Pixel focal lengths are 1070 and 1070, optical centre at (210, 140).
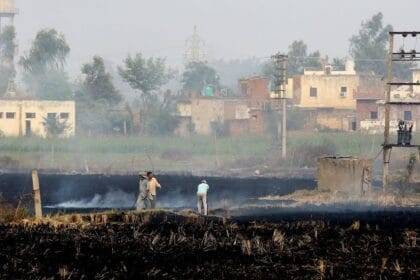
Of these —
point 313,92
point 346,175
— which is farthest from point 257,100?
point 346,175

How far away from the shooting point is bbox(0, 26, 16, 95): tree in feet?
531

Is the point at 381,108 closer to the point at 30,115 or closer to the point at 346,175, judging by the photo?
the point at 30,115

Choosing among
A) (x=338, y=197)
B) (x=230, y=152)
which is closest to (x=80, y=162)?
(x=230, y=152)

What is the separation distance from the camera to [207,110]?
12794 centimetres

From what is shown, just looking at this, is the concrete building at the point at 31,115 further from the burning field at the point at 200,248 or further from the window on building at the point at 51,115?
the burning field at the point at 200,248

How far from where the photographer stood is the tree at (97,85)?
138250mm

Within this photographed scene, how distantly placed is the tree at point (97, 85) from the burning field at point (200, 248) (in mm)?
97250

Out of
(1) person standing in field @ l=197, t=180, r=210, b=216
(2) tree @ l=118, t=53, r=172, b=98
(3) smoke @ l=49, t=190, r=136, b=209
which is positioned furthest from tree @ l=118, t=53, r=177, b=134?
(1) person standing in field @ l=197, t=180, r=210, b=216

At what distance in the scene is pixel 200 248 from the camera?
104 ft

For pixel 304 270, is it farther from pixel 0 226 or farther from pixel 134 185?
pixel 134 185

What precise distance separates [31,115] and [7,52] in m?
41.2

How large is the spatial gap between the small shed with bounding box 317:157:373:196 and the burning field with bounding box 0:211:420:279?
21.7m

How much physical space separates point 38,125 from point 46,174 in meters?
18.1

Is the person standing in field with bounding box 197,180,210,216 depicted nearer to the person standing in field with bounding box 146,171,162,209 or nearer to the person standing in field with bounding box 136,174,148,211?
the person standing in field with bounding box 146,171,162,209
